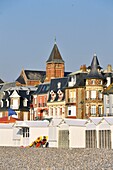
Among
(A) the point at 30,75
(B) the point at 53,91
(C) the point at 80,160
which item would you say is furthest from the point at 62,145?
(A) the point at 30,75

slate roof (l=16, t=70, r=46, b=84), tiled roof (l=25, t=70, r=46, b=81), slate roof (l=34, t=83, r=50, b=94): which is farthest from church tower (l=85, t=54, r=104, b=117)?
tiled roof (l=25, t=70, r=46, b=81)

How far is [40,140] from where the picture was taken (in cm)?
6625

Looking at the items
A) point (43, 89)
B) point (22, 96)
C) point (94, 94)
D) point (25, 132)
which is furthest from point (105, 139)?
point (22, 96)

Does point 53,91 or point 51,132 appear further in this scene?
point 53,91

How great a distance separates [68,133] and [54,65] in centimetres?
6010

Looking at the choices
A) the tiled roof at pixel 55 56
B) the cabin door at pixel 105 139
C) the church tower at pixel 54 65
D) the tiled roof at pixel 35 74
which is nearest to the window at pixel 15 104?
the church tower at pixel 54 65

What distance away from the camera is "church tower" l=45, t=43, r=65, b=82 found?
120m

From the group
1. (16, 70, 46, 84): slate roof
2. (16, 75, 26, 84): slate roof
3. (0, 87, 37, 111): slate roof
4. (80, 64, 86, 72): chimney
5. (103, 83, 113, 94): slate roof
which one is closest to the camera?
(103, 83, 113, 94): slate roof

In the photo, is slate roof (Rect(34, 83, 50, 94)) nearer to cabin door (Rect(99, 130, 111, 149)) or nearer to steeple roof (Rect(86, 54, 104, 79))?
steeple roof (Rect(86, 54, 104, 79))

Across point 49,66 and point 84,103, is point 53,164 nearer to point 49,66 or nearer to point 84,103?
point 84,103

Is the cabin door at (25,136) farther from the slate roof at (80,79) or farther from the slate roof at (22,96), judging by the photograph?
the slate roof at (22,96)

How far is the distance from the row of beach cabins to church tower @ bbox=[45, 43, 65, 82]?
49.6m

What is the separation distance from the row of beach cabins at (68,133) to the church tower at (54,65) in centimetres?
4963

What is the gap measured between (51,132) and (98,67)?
2647 centimetres
